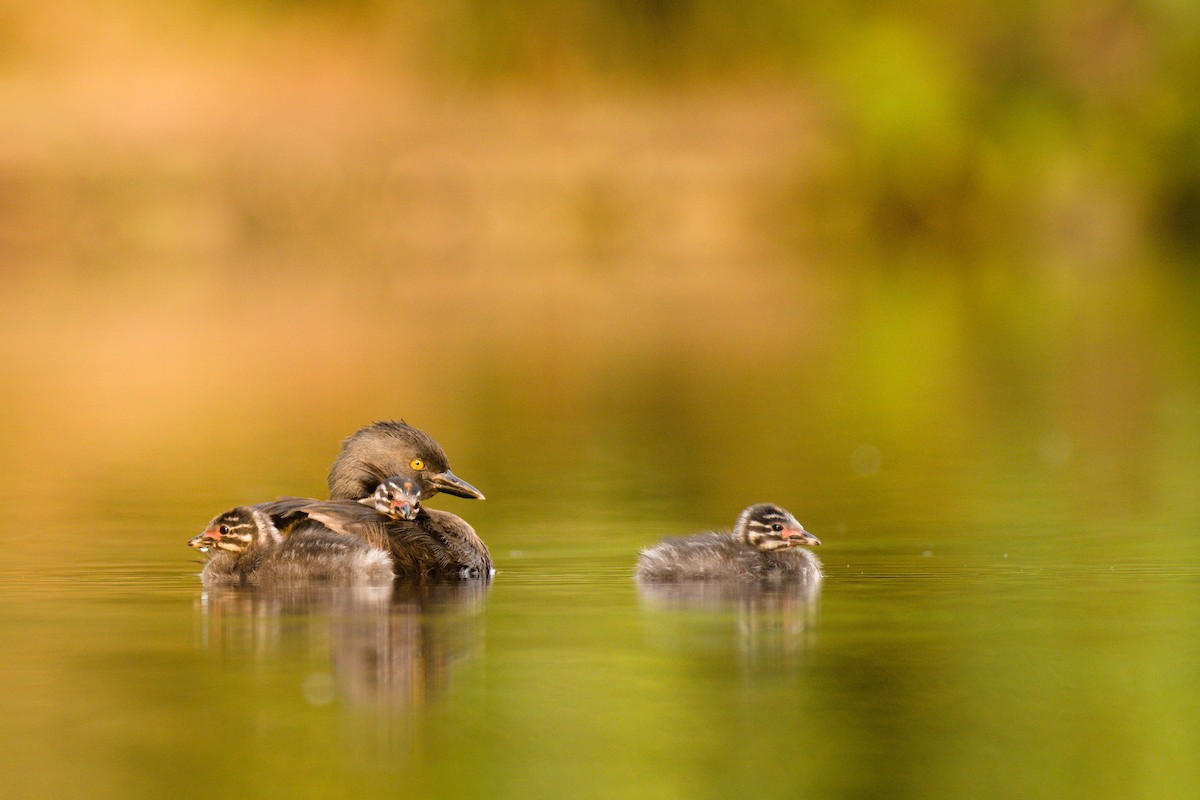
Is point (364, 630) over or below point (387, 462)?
below

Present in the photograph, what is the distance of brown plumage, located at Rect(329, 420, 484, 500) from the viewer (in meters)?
8.82

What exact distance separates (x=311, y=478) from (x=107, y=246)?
33.1m

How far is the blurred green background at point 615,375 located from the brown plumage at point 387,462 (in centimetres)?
55

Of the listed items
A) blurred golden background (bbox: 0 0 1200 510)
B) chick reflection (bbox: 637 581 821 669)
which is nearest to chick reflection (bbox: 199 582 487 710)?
chick reflection (bbox: 637 581 821 669)

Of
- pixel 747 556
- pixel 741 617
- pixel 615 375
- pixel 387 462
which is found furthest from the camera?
pixel 615 375

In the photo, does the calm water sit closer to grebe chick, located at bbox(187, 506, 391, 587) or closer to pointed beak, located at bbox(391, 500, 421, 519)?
grebe chick, located at bbox(187, 506, 391, 587)

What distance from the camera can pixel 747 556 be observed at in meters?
8.30

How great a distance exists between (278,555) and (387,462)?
3.24 feet

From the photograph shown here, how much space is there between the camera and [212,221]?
4416 cm


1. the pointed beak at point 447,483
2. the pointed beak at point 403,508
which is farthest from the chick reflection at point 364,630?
the pointed beak at point 447,483

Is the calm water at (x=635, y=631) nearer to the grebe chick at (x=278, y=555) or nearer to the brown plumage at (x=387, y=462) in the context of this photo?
the grebe chick at (x=278, y=555)

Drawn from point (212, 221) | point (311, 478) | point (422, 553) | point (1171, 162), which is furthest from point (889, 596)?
point (212, 221)

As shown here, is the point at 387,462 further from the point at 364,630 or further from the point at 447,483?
the point at 364,630

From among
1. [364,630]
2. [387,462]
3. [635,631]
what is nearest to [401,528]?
[387,462]
